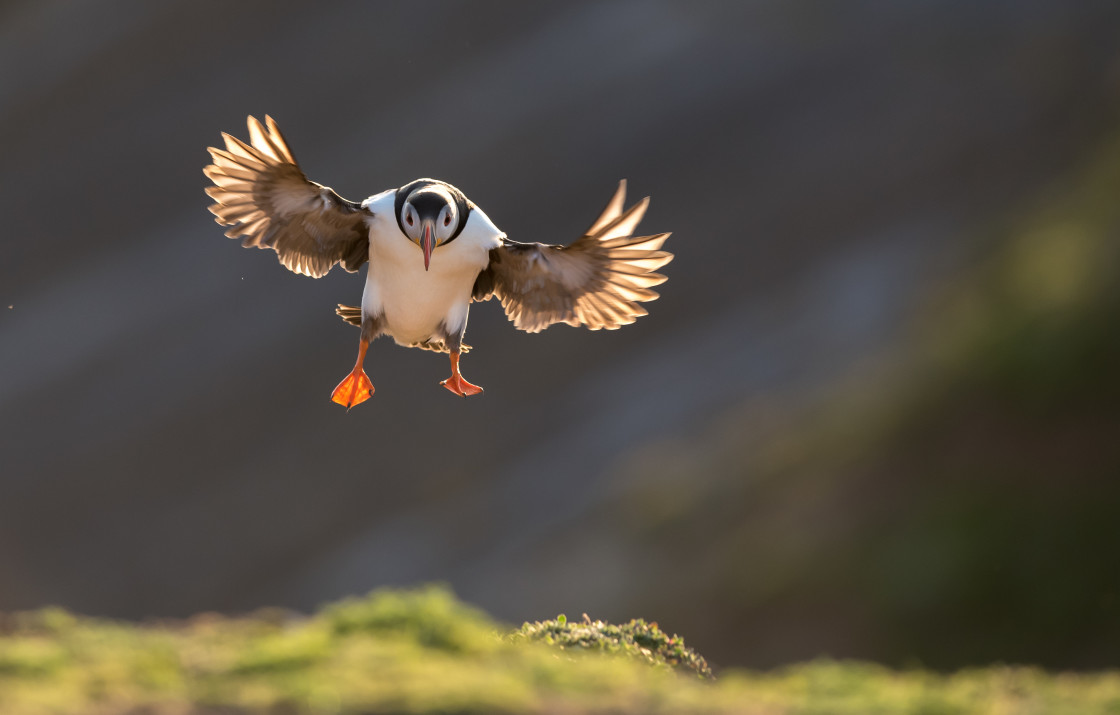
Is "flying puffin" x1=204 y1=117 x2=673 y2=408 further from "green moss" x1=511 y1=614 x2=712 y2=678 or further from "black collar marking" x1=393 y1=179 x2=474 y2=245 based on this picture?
"green moss" x1=511 y1=614 x2=712 y2=678

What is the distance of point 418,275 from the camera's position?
27.6ft

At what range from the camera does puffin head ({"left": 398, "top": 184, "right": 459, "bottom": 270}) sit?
7.78m

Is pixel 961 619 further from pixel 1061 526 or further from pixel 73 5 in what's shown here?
pixel 73 5

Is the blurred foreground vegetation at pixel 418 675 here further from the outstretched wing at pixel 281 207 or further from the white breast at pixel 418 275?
the outstretched wing at pixel 281 207

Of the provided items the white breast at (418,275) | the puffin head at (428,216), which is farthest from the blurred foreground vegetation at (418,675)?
the puffin head at (428,216)

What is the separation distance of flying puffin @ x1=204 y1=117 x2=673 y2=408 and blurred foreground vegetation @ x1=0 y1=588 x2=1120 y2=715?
1.94 metres

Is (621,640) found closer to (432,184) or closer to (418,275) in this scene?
(418,275)

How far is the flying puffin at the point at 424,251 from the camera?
8.09 metres

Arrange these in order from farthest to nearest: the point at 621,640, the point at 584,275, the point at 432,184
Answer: the point at 584,275, the point at 432,184, the point at 621,640

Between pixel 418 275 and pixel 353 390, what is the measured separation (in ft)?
3.62

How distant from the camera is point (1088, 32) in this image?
27.2 metres

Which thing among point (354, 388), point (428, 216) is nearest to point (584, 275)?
point (428, 216)

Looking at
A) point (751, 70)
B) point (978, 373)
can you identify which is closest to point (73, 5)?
point (751, 70)

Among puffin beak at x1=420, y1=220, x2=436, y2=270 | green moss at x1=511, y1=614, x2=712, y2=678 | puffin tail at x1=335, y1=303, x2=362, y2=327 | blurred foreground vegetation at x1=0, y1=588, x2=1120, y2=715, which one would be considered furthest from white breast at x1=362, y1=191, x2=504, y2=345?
green moss at x1=511, y1=614, x2=712, y2=678
